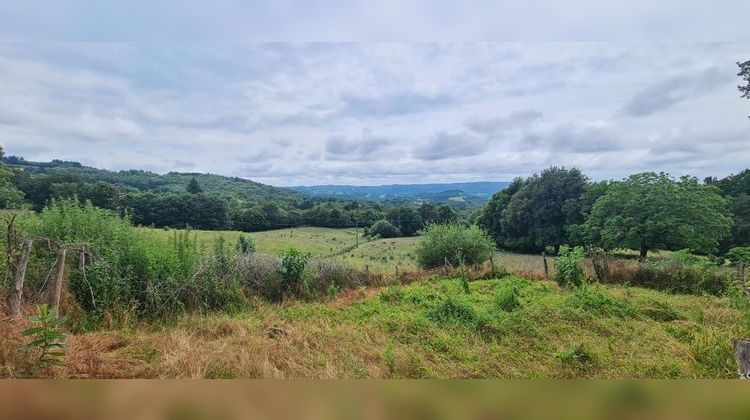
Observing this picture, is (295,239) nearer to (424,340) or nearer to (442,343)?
(424,340)

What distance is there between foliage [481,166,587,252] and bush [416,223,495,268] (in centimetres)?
257

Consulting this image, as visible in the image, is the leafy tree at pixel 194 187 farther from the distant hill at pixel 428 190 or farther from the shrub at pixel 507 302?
the shrub at pixel 507 302

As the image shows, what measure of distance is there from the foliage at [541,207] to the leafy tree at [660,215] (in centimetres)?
45

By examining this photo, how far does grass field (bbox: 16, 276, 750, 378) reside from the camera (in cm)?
301

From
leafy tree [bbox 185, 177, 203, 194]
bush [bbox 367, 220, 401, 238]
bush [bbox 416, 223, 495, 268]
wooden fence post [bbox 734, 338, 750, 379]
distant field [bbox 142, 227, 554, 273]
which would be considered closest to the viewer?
wooden fence post [bbox 734, 338, 750, 379]

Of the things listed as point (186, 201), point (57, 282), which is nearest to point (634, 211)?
point (186, 201)

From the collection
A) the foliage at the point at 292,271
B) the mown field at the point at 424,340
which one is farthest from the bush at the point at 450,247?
the foliage at the point at 292,271

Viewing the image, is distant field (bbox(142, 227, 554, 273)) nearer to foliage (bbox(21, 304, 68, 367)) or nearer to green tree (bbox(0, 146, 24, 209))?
green tree (bbox(0, 146, 24, 209))

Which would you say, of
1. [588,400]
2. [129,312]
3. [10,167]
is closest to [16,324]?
[129,312]

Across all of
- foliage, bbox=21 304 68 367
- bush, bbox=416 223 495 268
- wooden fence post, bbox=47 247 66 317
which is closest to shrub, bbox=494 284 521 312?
foliage, bbox=21 304 68 367

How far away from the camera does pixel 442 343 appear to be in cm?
402

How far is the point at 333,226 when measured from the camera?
8266 millimetres

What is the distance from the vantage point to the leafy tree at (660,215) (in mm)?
4988

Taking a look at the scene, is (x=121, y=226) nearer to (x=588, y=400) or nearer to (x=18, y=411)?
(x=18, y=411)
